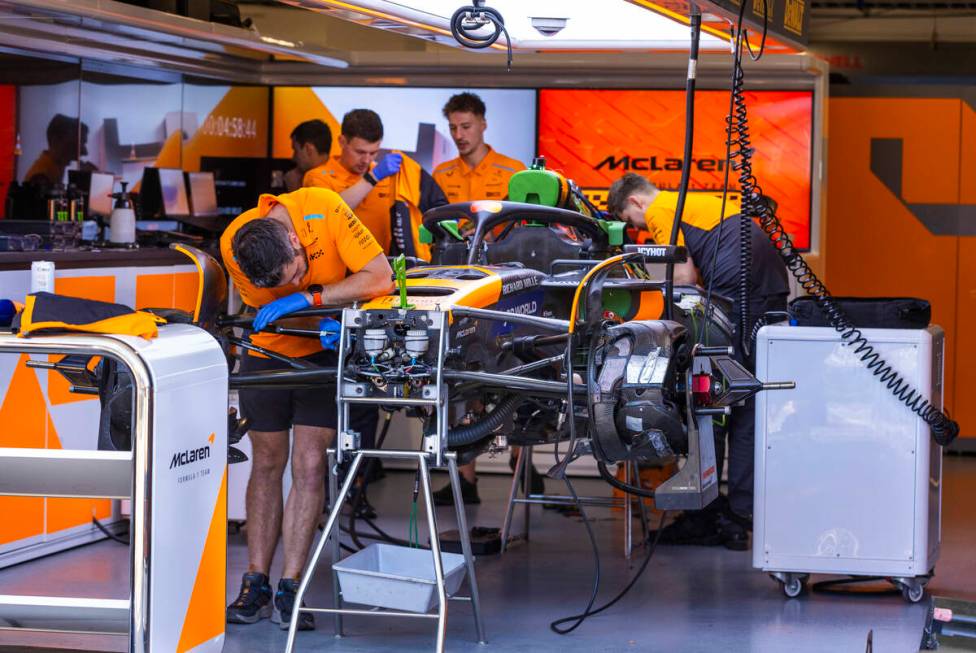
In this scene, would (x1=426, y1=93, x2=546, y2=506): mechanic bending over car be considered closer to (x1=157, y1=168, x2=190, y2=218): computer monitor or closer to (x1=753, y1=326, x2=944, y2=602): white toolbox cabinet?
(x1=157, y1=168, x2=190, y2=218): computer monitor

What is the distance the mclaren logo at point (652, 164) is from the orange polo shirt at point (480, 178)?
0.69m

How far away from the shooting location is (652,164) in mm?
8000

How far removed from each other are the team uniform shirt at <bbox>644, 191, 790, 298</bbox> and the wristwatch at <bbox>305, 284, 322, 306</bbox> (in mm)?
1935

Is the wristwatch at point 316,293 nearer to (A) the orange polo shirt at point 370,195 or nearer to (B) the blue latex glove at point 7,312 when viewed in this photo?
(B) the blue latex glove at point 7,312

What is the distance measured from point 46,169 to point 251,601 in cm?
380

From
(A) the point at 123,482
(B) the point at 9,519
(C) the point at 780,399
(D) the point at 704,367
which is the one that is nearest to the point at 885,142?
(C) the point at 780,399

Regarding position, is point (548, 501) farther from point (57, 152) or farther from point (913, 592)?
point (57, 152)

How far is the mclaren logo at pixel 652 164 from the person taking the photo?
794cm

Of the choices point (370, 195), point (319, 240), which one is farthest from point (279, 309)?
point (370, 195)

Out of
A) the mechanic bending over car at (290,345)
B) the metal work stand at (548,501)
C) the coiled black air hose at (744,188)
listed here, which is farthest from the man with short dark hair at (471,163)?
the mechanic bending over car at (290,345)

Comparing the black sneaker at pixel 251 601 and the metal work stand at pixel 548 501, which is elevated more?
the metal work stand at pixel 548 501

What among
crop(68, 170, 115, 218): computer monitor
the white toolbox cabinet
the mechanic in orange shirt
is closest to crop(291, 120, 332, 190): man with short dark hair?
the mechanic in orange shirt

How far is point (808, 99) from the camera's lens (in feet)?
25.5

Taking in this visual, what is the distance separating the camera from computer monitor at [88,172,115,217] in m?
7.21
